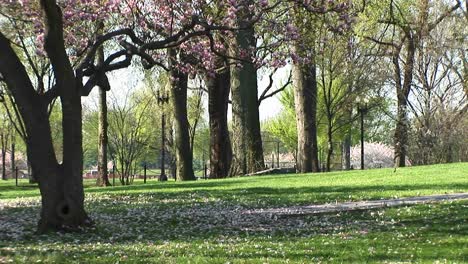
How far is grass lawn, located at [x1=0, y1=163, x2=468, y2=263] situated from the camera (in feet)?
22.7

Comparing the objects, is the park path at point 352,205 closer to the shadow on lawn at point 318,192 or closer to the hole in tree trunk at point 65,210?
the shadow on lawn at point 318,192

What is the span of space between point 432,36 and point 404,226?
3132 centimetres

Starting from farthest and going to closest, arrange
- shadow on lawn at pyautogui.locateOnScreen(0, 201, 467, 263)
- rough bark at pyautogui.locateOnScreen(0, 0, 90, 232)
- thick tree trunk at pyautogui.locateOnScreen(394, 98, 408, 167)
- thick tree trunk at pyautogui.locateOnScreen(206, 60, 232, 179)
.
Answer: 1. thick tree trunk at pyautogui.locateOnScreen(394, 98, 408, 167)
2. thick tree trunk at pyautogui.locateOnScreen(206, 60, 232, 179)
3. rough bark at pyautogui.locateOnScreen(0, 0, 90, 232)
4. shadow on lawn at pyautogui.locateOnScreen(0, 201, 467, 263)

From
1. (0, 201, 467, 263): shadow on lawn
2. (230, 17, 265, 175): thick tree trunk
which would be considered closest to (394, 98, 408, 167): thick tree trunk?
(230, 17, 265, 175): thick tree trunk

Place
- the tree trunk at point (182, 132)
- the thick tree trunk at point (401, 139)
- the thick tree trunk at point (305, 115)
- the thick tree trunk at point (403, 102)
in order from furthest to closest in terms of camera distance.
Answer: the thick tree trunk at point (403, 102) → the thick tree trunk at point (401, 139) → the tree trunk at point (182, 132) → the thick tree trunk at point (305, 115)

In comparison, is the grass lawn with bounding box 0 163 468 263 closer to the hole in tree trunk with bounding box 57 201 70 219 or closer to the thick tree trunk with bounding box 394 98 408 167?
the hole in tree trunk with bounding box 57 201 70 219

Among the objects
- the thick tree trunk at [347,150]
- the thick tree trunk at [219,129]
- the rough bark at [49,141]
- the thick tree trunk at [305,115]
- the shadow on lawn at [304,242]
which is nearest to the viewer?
the shadow on lawn at [304,242]

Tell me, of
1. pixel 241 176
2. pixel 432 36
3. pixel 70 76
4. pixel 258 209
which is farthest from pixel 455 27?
pixel 70 76

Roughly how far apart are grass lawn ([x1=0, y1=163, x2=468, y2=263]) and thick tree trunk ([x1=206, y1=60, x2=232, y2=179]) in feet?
32.1

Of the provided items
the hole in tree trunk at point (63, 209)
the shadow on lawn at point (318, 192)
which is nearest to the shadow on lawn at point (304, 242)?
the hole in tree trunk at point (63, 209)

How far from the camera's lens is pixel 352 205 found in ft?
40.7

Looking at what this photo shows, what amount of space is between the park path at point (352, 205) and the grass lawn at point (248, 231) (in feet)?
1.48

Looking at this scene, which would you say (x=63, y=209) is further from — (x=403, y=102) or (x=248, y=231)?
(x=403, y=102)

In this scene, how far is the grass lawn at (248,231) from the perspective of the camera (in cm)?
693
